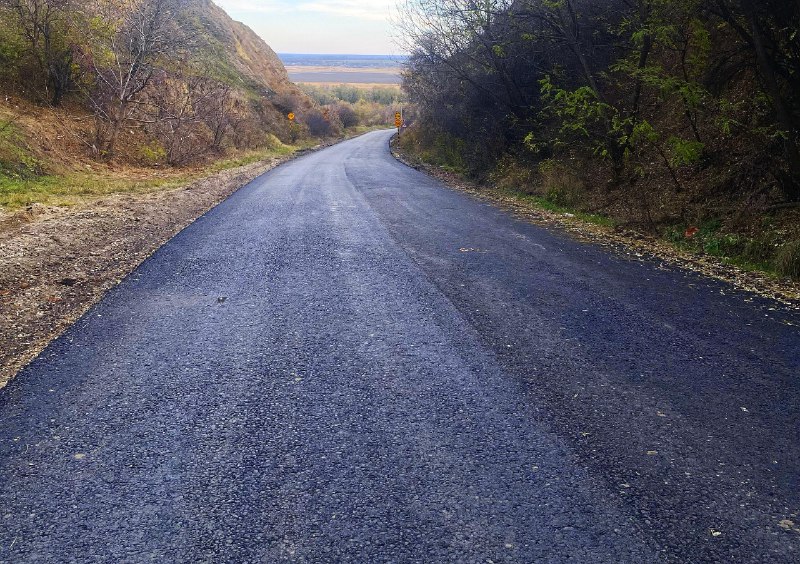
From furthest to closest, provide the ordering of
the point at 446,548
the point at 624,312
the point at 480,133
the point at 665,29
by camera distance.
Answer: the point at 480,133
the point at 665,29
the point at 624,312
the point at 446,548

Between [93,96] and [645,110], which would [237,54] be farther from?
[645,110]

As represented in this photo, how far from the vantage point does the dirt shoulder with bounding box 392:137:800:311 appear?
7.06 meters

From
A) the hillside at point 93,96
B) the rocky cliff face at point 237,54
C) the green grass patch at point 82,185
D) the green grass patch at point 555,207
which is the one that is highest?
the rocky cliff face at point 237,54

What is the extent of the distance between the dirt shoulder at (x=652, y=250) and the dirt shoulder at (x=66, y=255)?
22.5ft

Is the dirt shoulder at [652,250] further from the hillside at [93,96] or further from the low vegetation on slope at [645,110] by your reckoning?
the hillside at [93,96]

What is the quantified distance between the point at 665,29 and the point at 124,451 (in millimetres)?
10632

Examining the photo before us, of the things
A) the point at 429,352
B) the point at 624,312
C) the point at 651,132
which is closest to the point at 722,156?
the point at 651,132

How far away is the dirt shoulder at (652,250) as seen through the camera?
706 cm

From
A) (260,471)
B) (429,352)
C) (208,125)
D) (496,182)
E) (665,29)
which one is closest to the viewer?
(260,471)

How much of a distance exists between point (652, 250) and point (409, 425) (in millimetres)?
6644

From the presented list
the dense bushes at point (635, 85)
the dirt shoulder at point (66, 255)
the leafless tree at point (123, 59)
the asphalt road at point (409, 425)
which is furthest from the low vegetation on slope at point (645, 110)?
the leafless tree at point (123, 59)

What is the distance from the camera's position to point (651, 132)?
11.6 m

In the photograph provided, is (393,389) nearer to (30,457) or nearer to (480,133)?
(30,457)

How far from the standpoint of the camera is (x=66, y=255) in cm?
845
